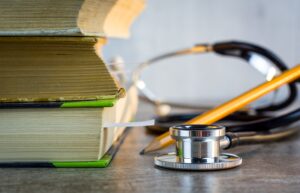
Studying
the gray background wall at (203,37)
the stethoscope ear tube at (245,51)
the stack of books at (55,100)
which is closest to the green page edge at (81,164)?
the stack of books at (55,100)

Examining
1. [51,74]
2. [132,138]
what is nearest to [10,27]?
[51,74]

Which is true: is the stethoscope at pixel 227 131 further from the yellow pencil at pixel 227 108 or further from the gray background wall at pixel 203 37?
the gray background wall at pixel 203 37

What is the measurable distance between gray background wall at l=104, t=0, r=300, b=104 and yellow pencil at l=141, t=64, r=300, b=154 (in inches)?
73.7

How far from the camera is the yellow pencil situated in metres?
0.78

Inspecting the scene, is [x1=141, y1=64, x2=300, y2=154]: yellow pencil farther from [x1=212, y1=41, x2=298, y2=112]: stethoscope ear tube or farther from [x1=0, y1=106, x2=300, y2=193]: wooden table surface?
[x1=212, y1=41, x2=298, y2=112]: stethoscope ear tube

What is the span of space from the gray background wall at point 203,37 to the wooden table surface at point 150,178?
2018mm

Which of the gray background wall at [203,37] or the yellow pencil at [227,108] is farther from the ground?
the gray background wall at [203,37]

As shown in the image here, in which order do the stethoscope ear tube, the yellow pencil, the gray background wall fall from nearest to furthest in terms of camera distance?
the yellow pencil
the stethoscope ear tube
the gray background wall

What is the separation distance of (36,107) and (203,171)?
0.18 metres

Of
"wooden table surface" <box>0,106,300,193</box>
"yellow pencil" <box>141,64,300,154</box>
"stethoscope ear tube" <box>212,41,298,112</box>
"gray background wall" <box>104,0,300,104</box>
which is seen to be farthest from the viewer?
"gray background wall" <box>104,0,300,104</box>

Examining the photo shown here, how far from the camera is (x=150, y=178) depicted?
63 centimetres

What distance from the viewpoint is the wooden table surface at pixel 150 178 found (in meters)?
0.58

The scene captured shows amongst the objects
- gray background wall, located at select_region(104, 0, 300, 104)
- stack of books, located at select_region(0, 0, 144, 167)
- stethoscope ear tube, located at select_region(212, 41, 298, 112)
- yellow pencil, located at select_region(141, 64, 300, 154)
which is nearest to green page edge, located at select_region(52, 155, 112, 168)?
stack of books, located at select_region(0, 0, 144, 167)

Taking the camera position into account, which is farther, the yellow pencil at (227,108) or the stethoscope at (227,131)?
the yellow pencil at (227,108)
